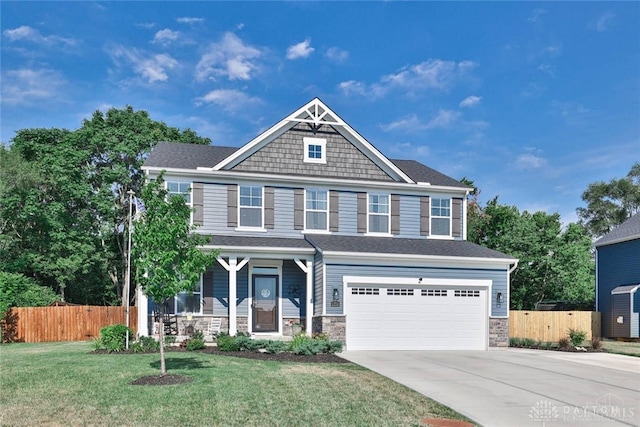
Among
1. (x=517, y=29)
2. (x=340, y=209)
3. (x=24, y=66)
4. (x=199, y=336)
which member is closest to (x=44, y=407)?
(x=199, y=336)

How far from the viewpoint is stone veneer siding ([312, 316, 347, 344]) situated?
1830 centimetres

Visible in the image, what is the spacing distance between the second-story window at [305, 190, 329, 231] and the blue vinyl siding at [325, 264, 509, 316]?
122 inches

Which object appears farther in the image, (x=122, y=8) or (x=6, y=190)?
(x=6, y=190)

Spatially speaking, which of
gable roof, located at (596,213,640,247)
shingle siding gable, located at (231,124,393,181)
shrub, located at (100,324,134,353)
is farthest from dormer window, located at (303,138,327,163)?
gable roof, located at (596,213,640,247)

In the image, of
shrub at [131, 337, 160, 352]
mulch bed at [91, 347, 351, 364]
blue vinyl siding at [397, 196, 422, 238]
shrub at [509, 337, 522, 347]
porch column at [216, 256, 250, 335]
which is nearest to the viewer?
mulch bed at [91, 347, 351, 364]

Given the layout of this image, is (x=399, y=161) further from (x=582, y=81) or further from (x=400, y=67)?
(x=582, y=81)

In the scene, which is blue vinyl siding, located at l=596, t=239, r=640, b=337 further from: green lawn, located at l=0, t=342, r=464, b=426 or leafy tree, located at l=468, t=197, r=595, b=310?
green lawn, located at l=0, t=342, r=464, b=426

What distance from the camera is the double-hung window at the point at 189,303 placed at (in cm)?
1953

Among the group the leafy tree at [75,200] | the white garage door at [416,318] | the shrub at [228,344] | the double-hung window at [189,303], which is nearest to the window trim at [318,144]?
the white garage door at [416,318]

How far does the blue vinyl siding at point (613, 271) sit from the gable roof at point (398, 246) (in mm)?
9361

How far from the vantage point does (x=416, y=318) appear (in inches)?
768

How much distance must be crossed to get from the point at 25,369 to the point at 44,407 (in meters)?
4.44

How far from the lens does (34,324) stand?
22344 millimetres

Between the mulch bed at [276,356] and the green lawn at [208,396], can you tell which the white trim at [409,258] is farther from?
the green lawn at [208,396]
